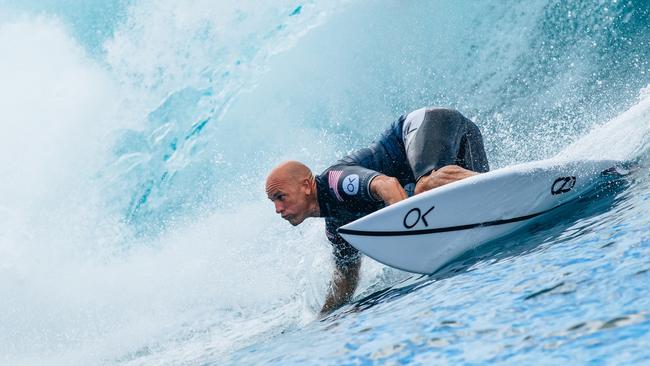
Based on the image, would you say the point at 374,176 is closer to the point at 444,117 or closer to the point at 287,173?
the point at 287,173

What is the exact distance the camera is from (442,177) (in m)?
4.41

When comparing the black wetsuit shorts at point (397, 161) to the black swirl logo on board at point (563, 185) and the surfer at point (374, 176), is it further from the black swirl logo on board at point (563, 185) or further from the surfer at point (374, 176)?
the black swirl logo on board at point (563, 185)

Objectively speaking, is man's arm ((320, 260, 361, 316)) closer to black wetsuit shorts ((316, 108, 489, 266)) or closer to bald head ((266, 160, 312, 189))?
black wetsuit shorts ((316, 108, 489, 266))

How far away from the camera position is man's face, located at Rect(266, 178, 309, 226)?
15.6ft

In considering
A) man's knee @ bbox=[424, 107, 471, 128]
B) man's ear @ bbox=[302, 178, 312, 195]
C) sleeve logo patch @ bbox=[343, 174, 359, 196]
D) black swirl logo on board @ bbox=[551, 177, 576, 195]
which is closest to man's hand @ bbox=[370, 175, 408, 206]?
sleeve logo patch @ bbox=[343, 174, 359, 196]

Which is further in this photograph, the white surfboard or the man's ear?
the man's ear

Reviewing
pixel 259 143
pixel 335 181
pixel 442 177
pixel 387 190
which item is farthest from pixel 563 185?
pixel 259 143

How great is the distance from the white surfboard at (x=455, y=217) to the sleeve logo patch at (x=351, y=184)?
402 millimetres

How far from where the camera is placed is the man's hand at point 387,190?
4.25 metres

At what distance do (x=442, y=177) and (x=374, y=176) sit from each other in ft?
1.38

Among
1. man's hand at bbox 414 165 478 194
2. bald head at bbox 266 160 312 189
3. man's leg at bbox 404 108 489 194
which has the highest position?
bald head at bbox 266 160 312 189

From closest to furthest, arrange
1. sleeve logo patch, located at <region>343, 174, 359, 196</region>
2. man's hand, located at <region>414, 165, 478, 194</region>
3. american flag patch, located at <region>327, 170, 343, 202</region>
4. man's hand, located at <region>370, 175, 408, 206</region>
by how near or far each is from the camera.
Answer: man's hand, located at <region>370, 175, 408, 206</region>
man's hand, located at <region>414, 165, 478, 194</region>
sleeve logo patch, located at <region>343, 174, 359, 196</region>
american flag patch, located at <region>327, 170, 343, 202</region>

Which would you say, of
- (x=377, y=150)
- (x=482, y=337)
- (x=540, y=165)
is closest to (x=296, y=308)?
(x=377, y=150)

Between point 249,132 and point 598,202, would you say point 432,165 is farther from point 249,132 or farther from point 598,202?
point 249,132
